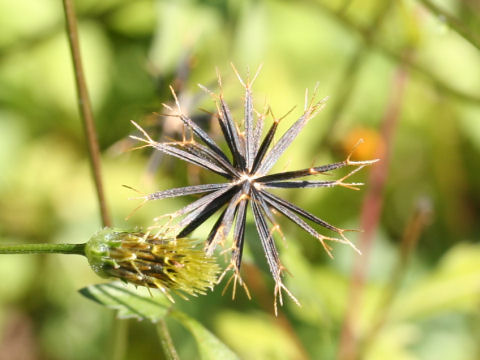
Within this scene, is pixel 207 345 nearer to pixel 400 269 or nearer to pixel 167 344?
pixel 167 344

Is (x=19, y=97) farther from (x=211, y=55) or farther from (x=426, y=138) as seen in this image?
(x=426, y=138)

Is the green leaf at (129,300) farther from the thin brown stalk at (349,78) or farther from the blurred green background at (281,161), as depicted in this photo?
the thin brown stalk at (349,78)

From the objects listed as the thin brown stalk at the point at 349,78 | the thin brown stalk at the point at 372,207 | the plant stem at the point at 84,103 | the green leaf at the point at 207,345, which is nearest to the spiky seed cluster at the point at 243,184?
the green leaf at the point at 207,345

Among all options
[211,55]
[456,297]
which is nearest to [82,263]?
[211,55]

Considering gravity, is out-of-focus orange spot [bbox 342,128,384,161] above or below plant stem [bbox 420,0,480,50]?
above

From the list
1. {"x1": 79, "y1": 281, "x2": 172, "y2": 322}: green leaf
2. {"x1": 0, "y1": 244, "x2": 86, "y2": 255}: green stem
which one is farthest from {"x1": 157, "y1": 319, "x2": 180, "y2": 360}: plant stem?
{"x1": 0, "y1": 244, "x2": 86, "y2": 255}: green stem

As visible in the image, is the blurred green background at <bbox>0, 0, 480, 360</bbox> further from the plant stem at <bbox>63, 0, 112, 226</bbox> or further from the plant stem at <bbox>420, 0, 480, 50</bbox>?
the plant stem at <bbox>63, 0, 112, 226</bbox>
